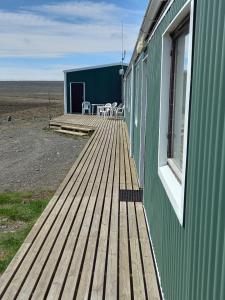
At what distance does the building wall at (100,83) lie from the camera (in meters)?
22.6

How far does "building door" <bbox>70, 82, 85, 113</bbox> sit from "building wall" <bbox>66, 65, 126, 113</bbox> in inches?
9.4

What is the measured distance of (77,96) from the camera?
2372cm

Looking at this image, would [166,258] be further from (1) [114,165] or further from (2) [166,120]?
(1) [114,165]

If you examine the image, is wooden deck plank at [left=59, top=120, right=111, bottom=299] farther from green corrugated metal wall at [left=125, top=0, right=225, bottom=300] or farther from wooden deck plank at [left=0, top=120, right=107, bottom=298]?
green corrugated metal wall at [left=125, top=0, right=225, bottom=300]

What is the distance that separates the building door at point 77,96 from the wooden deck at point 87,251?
54.9 ft

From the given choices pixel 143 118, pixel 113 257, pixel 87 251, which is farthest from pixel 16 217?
pixel 113 257

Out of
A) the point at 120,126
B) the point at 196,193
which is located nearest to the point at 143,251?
the point at 196,193

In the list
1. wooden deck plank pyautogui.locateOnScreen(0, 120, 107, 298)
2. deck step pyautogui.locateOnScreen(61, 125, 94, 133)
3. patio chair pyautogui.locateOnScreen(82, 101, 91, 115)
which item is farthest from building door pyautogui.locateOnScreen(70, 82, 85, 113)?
wooden deck plank pyautogui.locateOnScreen(0, 120, 107, 298)

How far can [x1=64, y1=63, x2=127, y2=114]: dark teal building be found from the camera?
22594mm

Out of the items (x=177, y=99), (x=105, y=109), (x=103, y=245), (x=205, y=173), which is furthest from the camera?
(x=105, y=109)

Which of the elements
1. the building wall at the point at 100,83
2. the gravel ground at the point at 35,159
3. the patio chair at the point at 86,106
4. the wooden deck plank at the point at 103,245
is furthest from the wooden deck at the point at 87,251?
the building wall at the point at 100,83

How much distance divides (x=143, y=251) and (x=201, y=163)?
2350 mm

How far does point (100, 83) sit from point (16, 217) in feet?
56.9

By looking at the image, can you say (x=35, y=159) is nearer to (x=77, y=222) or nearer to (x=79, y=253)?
(x=77, y=222)
